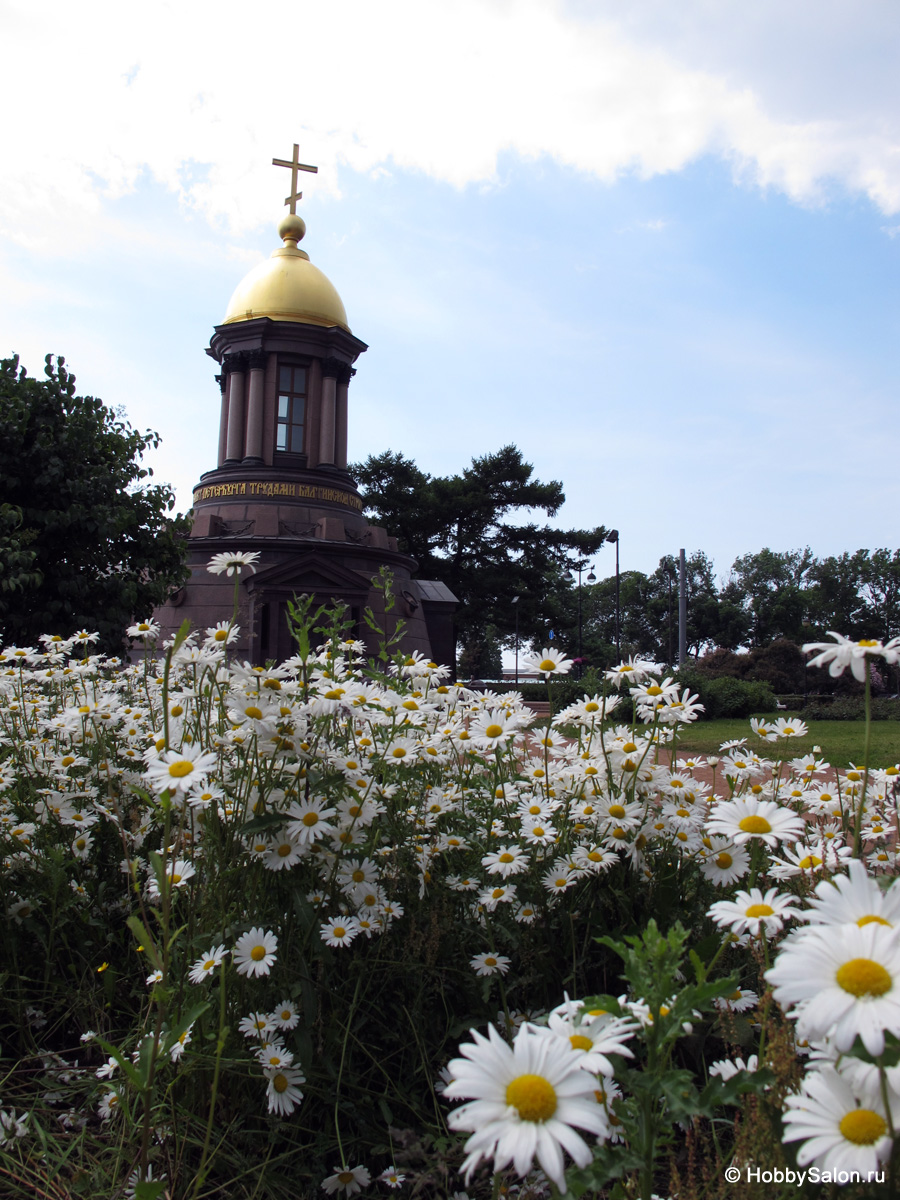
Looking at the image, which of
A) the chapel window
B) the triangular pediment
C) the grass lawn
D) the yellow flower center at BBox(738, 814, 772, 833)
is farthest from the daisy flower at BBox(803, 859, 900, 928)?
the chapel window

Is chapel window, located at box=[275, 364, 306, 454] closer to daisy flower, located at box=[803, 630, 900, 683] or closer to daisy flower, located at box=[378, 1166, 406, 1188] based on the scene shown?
daisy flower, located at box=[378, 1166, 406, 1188]

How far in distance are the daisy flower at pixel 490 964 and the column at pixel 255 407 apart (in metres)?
23.9

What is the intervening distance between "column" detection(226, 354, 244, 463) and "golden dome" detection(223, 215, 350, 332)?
1.40 meters

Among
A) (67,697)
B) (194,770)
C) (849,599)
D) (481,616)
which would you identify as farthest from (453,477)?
(849,599)

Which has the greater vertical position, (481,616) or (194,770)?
(481,616)

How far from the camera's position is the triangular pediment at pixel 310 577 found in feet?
72.1

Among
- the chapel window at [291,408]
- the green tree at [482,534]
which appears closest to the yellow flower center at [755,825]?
the chapel window at [291,408]

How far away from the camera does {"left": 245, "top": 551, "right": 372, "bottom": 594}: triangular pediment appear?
865 inches

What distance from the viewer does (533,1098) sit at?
3.60ft

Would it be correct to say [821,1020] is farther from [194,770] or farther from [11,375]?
[11,375]

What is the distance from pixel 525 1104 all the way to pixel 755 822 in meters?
1.13

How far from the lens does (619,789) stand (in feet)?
9.80

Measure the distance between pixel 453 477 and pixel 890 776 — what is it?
128 feet

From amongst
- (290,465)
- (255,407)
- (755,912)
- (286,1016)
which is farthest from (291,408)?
(755,912)
